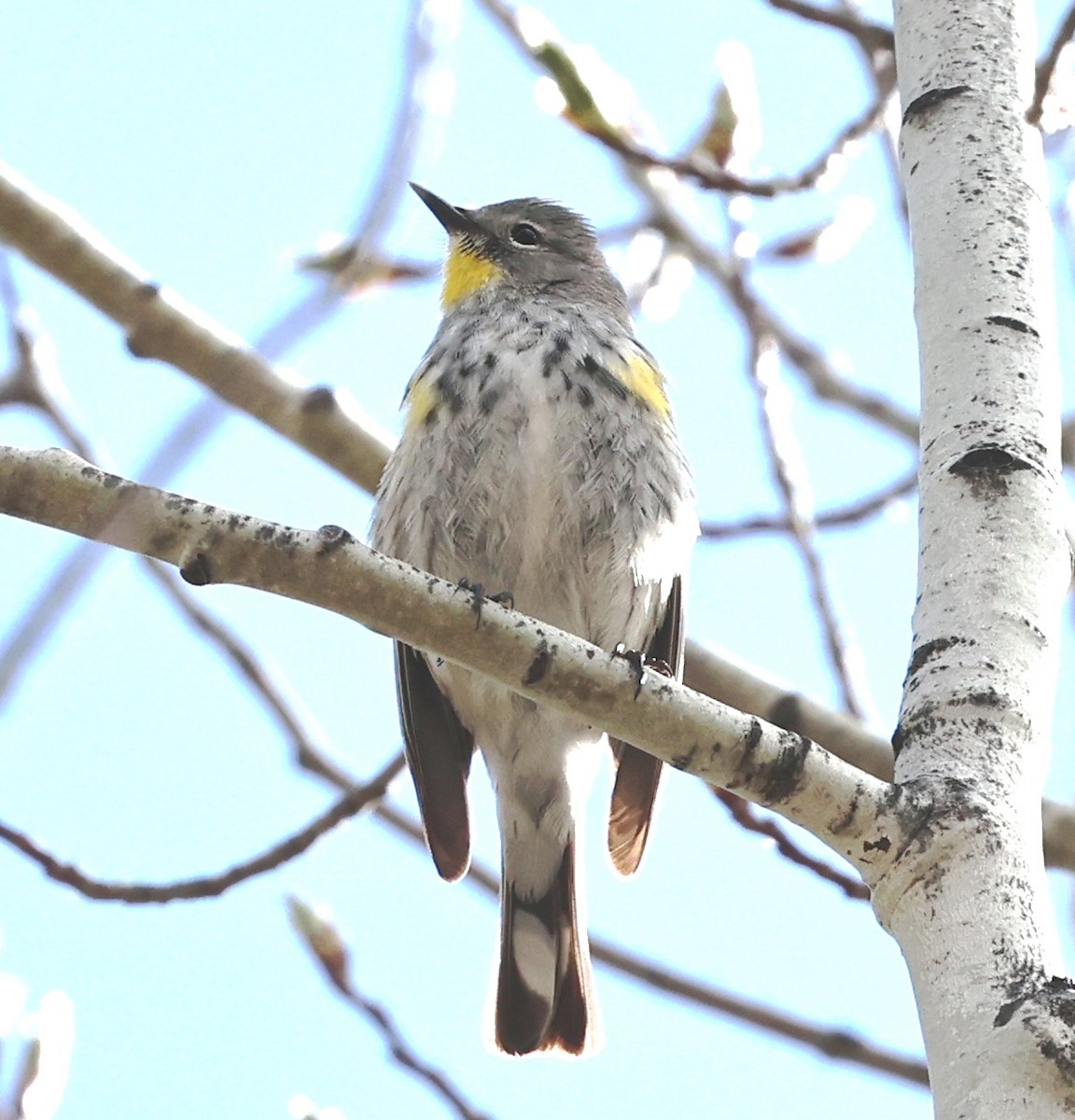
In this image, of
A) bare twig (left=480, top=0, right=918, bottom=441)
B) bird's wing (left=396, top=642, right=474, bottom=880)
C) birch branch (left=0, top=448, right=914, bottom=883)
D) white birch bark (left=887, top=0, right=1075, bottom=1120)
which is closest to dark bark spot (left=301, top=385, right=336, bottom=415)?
bird's wing (left=396, top=642, right=474, bottom=880)

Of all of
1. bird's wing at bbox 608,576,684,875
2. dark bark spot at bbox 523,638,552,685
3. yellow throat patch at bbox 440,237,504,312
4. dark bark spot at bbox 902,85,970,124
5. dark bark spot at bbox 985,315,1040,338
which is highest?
yellow throat patch at bbox 440,237,504,312

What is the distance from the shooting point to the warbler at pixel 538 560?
4.61 m

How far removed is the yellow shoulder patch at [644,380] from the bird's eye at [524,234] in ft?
4.26

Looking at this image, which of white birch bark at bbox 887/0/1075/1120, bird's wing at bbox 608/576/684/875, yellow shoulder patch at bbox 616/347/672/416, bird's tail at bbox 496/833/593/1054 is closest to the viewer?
white birch bark at bbox 887/0/1075/1120

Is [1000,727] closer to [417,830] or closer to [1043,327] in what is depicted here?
[1043,327]

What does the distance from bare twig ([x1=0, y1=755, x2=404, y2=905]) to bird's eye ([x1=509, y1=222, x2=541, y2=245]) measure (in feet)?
8.68

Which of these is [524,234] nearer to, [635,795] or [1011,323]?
[635,795]

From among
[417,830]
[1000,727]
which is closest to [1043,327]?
[1000,727]

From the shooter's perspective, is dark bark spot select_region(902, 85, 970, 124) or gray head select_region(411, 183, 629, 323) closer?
dark bark spot select_region(902, 85, 970, 124)

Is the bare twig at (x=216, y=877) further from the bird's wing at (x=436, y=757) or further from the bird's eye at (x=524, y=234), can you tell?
the bird's eye at (x=524, y=234)

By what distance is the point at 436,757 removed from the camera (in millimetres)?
4926

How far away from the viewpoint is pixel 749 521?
5004mm

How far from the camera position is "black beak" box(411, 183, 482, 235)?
20.9 feet

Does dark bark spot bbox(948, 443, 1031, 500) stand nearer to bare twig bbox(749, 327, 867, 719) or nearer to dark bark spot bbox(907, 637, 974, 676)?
dark bark spot bbox(907, 637, 974, 676)
